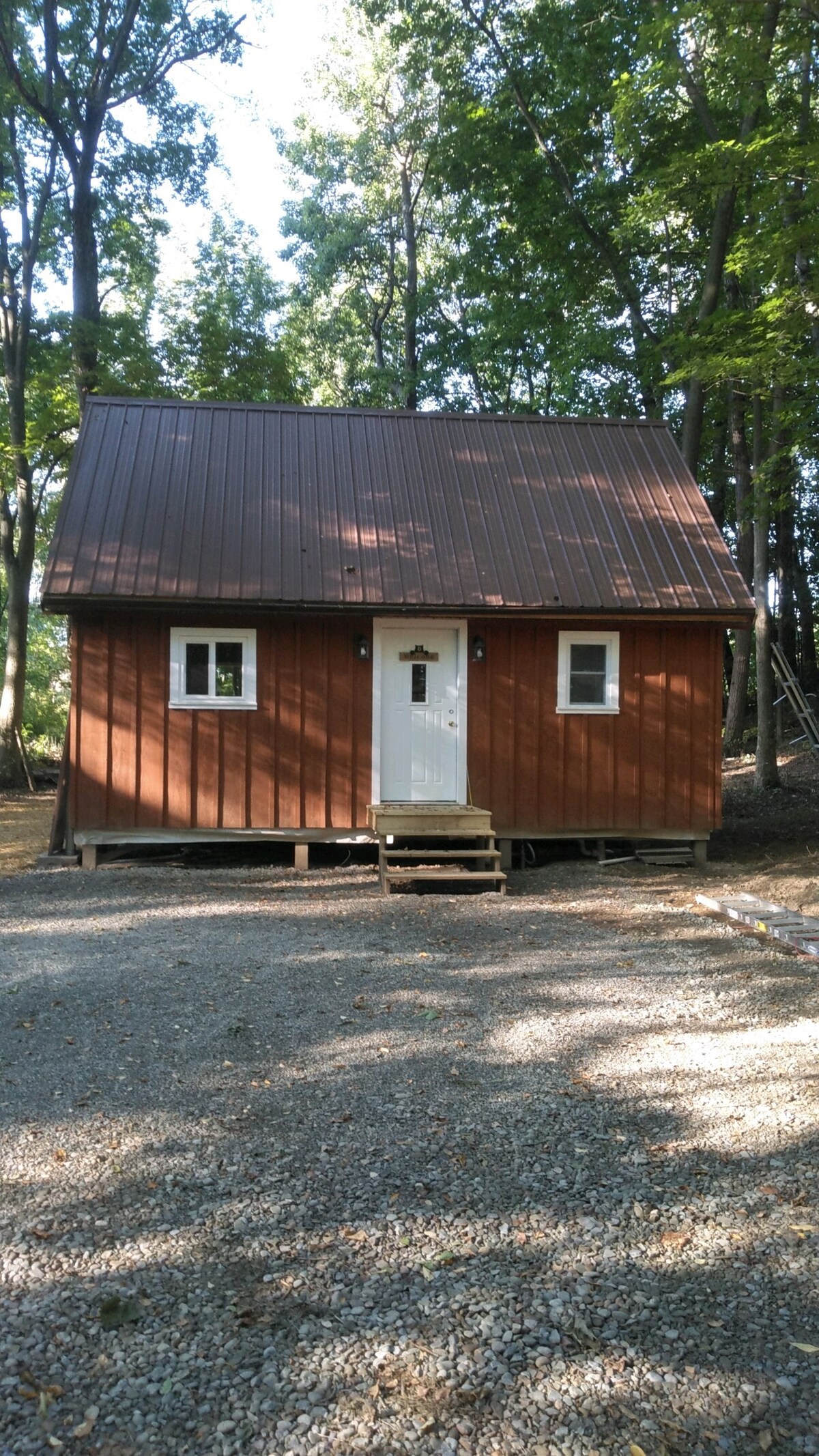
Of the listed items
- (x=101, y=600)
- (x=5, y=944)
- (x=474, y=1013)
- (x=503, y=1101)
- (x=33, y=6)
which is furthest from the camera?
(x=33, y=6)

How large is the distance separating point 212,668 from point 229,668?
0.20 meters

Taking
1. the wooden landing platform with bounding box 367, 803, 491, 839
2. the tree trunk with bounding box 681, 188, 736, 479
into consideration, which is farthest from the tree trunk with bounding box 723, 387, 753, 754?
the wooden landing platform with bounding box 367, 803, 491, 839

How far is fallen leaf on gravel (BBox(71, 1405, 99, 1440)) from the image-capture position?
93.8 inches

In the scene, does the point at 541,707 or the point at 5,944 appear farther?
the point at 541,707

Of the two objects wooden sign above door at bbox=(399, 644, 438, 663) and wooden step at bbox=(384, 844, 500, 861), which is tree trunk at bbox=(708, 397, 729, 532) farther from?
wooden step at bbox=(384, 844, 500, 861)

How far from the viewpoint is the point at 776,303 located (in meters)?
11.5

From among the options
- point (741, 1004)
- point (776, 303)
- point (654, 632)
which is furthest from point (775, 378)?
point (741, 1004)

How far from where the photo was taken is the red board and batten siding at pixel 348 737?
1107 cm

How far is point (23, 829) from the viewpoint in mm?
14578

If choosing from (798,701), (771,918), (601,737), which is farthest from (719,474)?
(771,918)

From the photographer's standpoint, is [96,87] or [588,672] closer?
[588,672]

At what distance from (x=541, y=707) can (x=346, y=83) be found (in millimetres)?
24716

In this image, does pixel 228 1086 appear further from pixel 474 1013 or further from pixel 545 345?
pixel 545 345

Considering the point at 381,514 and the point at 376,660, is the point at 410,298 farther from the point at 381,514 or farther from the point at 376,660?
the point at 376,660
